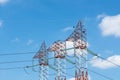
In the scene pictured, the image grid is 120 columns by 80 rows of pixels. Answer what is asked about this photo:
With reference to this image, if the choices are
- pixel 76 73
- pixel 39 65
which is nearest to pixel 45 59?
pixel 39 65

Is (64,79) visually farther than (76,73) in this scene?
Yes

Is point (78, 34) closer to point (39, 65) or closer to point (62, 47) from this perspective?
point (62, 47)

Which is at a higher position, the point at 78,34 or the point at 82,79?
the point at 78,34

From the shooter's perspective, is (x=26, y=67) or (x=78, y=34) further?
(x=26, y=67)

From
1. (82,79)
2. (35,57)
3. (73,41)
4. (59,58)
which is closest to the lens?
(82,79)

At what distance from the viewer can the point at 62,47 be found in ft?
355

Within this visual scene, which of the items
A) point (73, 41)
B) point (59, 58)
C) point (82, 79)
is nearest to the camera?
point (82, 79)

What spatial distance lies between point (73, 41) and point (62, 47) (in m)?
7.55

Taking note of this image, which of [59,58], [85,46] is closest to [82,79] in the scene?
[85,46]

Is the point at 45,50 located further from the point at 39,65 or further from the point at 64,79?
the point at 64,79

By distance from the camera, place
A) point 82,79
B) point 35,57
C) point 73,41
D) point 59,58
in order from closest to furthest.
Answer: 1. point 82,79
2. point 73,41
3. point 59,58
4. point 35,57

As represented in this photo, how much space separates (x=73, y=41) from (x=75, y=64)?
276 inches

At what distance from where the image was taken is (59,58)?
108 metres

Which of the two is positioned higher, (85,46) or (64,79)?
(85,46)
